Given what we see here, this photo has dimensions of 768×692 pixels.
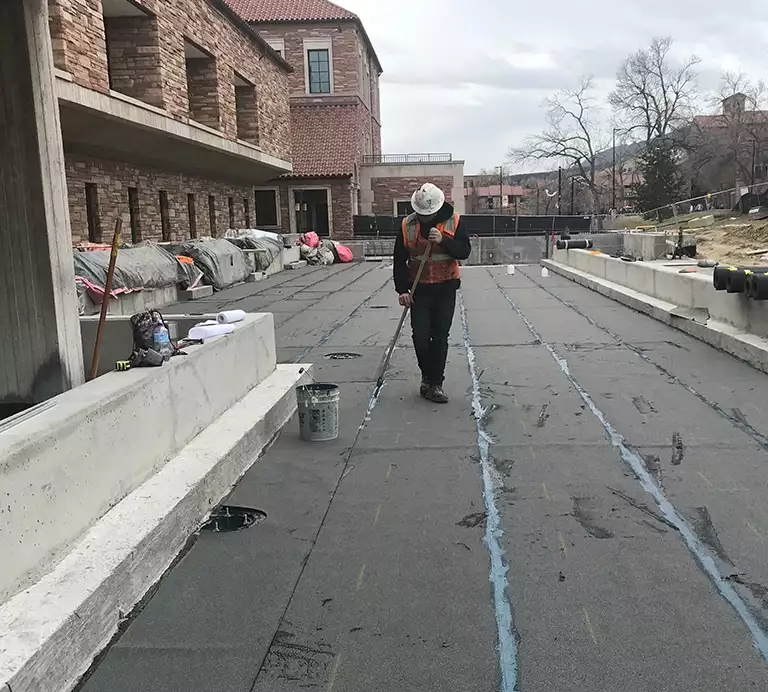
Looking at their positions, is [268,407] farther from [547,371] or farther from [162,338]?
[547,371]

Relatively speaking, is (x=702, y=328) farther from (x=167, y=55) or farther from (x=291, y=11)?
(x=291, y=11)

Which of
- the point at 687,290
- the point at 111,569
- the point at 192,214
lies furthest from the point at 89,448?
the point at 192,214

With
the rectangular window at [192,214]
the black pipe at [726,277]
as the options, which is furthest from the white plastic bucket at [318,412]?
the rectangular window at [192,214]

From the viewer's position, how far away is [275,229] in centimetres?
3653

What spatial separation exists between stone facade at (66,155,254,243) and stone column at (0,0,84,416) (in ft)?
37.8

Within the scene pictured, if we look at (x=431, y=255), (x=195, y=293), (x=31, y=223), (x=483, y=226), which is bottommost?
(x=195, y=293)

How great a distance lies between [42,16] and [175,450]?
2.79m

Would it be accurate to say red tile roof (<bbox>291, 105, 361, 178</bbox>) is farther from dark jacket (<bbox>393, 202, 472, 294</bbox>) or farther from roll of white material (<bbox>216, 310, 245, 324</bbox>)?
roll of white material (<bbox>216, 310, 245, 324</bbox>)

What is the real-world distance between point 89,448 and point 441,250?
12.4ft

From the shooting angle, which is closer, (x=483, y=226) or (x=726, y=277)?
(x=726, y=277)

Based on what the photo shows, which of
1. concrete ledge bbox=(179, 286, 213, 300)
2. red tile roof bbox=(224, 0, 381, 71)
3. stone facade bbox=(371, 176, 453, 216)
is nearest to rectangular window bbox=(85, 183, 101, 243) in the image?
concrete ledge bbox=(179, 286, 213, 300)

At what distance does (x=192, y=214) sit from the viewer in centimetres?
2275

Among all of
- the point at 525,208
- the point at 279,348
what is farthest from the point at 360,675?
the point at 525,208

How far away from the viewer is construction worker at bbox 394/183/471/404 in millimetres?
6359
